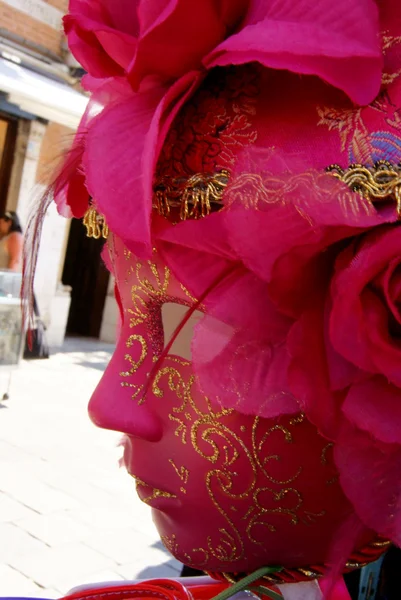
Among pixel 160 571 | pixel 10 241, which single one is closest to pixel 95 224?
pixel 160 571

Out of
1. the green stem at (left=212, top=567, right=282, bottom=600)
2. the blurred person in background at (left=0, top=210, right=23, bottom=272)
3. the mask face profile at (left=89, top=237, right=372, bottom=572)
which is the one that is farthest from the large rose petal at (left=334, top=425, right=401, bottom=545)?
the blurred person in background at (left=0, top=210, right=23, bottom=272)

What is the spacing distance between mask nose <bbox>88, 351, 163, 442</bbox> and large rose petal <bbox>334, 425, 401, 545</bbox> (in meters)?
0.28

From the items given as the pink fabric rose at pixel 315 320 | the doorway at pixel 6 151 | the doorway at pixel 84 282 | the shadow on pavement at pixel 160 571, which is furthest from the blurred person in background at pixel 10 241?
the pink fabric rose at pixel 315 320

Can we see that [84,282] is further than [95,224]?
Yes

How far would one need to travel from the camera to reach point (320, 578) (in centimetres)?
98

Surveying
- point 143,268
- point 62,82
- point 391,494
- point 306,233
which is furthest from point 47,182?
point 62,82

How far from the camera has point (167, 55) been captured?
2.82 feet

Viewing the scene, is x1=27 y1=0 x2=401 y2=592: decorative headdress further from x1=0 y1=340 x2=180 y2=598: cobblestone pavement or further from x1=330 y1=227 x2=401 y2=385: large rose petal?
x1=0 y1=340 x2=180 y2=598: cobblestone pavement

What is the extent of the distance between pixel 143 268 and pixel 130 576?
268cm

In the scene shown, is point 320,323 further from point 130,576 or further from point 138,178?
point 130,576

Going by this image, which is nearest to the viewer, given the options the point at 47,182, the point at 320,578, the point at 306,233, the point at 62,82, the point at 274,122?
the point at 306,233

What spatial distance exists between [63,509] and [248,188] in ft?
11.4

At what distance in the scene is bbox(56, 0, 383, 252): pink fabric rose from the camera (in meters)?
0.77

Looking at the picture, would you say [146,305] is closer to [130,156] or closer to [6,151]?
[130,156]
